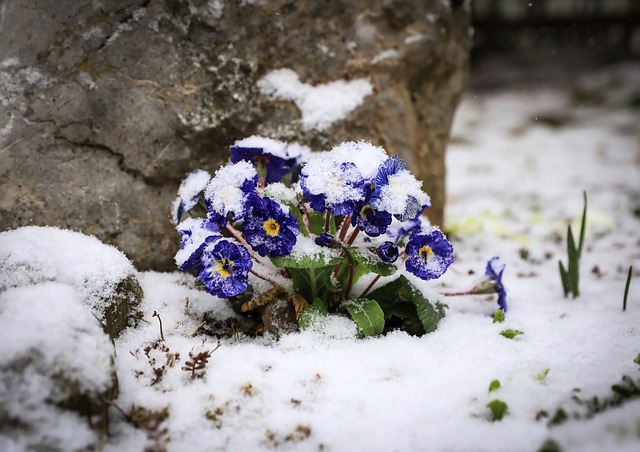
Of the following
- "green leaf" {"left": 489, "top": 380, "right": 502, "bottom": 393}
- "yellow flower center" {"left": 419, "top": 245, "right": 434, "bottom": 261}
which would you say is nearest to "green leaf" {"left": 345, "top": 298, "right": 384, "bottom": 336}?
"yellow flower center" {"left": 419, "top": 245, "right": 434, "bottom": 261}

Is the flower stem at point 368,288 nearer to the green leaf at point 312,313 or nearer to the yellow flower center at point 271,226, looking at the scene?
the green leaf at point 312,313

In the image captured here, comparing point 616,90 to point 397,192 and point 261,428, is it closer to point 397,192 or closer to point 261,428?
point 397,192

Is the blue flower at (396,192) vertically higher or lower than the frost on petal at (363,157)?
lower

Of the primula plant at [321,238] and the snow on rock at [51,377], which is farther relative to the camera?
the primula plant at [321,238]

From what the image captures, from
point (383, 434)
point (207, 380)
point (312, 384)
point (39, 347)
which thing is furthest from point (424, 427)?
point (39, 347)

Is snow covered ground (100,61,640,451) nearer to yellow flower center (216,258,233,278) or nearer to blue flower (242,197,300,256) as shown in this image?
yellow flower center (216,258,233,278)

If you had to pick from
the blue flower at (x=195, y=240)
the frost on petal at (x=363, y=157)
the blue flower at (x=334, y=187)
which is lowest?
the blue flower at (x=195, y=240)

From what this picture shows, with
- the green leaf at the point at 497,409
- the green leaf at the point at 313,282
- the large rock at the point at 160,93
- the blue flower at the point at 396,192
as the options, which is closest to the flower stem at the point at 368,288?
the green leaf at the point at 313,282
